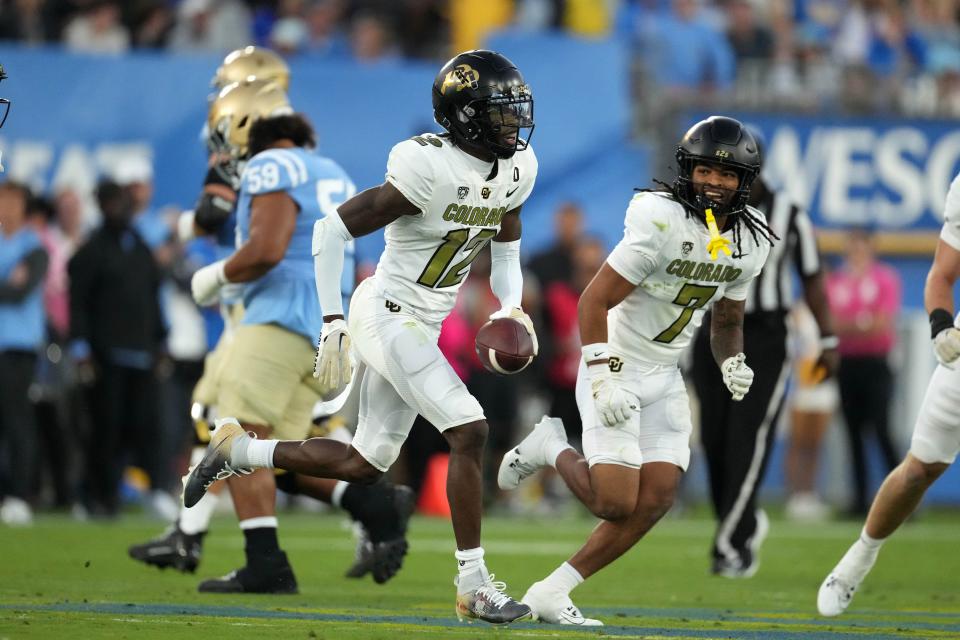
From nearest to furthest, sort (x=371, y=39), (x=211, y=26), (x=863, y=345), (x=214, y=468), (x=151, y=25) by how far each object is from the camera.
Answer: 1. (x=214, y=468)
2. (x=863, y=345)
3. (x=151, y=25)
4. (x=371, y=39)
5. (x=211, y=26)

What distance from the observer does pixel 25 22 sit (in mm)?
13883

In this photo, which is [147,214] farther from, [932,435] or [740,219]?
[932,435]

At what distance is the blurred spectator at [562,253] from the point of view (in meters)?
13.4

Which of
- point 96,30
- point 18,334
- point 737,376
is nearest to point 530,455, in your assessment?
point 737,376

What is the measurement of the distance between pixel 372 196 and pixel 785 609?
248cm

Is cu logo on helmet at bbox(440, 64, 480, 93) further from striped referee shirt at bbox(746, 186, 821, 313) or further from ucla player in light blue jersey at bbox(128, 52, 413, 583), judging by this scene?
striped referee shirt at bbox(746, 186, 821, 313)

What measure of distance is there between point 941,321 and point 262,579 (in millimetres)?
2883

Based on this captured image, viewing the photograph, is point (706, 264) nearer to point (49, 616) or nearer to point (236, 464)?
point (236, 464)

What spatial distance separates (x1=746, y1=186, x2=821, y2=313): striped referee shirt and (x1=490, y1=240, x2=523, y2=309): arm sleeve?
2.36 meters

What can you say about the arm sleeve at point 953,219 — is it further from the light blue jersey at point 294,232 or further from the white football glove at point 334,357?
the light blue jersey at point 294,232

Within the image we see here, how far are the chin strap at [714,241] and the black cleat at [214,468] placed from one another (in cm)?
185

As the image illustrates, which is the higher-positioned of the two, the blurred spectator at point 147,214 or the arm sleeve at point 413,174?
the arm sleeve at point 413,174

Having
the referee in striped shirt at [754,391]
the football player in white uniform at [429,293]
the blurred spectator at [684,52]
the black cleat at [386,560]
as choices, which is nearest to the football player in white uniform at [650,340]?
the football player in white uniform at [429,293]

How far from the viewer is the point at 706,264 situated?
6.29 m
